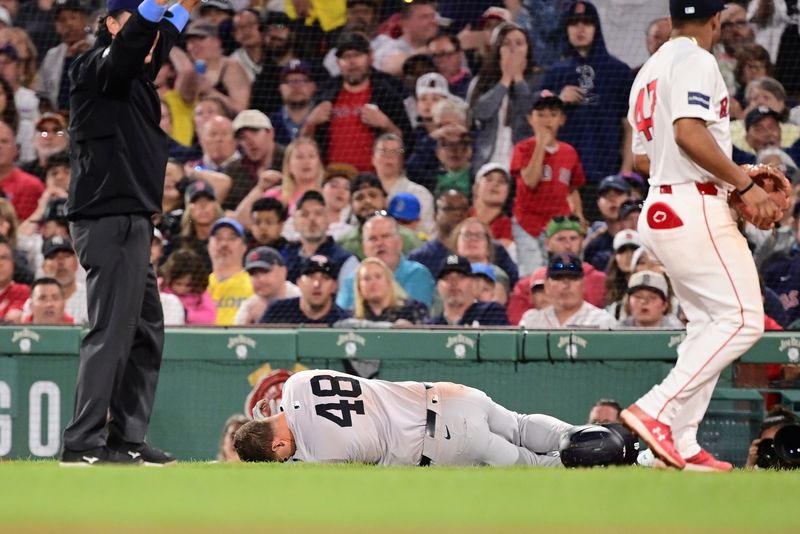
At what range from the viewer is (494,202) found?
1008 cm

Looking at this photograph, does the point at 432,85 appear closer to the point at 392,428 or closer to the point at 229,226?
the point at 229,226

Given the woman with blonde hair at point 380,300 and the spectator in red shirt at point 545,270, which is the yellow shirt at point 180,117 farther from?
the spectator in red shirt at point 545,270

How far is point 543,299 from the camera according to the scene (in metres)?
9.17

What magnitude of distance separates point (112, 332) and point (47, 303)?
443cm

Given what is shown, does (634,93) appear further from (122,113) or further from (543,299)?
(543,299)

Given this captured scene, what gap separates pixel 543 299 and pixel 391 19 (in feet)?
12.1

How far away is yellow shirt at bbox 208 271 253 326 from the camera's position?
977 centimetres

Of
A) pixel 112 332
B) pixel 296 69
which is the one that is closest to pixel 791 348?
pixel 112 332

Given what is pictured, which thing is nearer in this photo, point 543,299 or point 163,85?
point 543,299

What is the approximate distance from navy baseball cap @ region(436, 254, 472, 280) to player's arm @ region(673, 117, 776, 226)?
4375 mm

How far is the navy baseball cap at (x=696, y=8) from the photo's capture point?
5121 millimetres

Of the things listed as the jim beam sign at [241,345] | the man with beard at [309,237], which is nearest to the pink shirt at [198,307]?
the man with beard at [309,237]

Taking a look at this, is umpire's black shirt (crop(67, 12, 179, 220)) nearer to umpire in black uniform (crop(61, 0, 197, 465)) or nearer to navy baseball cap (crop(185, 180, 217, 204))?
umpire in black uniform (crop(61, 0, 197, 465))

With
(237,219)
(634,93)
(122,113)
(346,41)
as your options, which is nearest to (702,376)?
(634,93)
